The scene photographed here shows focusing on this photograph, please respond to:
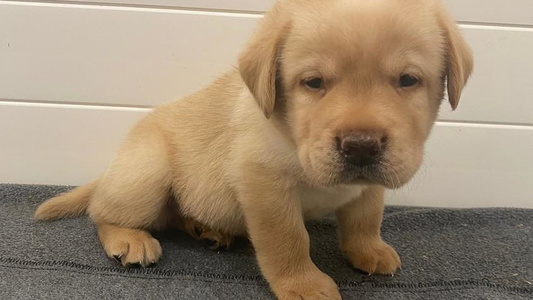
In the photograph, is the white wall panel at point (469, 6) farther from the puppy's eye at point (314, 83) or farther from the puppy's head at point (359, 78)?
the puppy's eye at point (314, 83)

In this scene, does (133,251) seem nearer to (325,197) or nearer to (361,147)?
(325,197)

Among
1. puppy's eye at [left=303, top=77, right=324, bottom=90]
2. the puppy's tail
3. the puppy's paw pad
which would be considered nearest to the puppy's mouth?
puppy's eye at [left=303, top=77, right=324, bottom=90]

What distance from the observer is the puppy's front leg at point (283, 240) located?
1771mm

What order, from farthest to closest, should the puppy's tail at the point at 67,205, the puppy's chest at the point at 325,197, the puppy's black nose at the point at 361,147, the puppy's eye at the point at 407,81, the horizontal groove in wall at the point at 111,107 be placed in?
the horizontal groove in wall at the point at 111,107 < the puppy's tail at the point at 67,205 < the puppy's chest at the point at 325,197 < the puppy's eye at the point at 407,81 < the puppy's black nose at the point at 361,147

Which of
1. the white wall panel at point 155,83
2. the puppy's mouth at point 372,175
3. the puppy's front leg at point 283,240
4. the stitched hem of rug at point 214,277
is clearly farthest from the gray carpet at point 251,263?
the puppy's mouth at point 372,175

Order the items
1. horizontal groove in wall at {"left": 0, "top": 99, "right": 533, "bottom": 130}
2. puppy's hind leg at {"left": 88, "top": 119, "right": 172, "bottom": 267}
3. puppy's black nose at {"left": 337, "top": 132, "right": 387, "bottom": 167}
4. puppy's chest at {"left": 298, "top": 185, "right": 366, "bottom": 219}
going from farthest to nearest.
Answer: horizontal groove in wall at {"left": 0, "top": 99, "right": 533, "bottom": 130}, puppy's hind leg at {"left": 88, "top": 119, "right": 172, "bottom": 267}, puppy's chest at {"left": 298, "top": 185, "right": 366, "bottom": 219}, puppy's black nose at {"left": 337, "top": 132, "right": 387, "bottom": 167}

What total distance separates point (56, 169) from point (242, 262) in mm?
1207

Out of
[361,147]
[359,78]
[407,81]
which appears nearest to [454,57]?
[407,81]

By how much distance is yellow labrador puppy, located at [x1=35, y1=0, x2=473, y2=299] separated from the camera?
58.4 inches

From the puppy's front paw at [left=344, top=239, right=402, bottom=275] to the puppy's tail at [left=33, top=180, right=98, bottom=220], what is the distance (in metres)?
1.13

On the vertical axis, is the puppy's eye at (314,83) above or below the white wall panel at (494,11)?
above

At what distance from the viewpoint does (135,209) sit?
208cm

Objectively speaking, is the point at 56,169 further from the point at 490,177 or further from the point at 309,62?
the point at 490,177

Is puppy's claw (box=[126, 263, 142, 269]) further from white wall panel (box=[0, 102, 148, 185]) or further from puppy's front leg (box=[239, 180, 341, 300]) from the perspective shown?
white wall panel (box=[0, 102, 148, 185])
